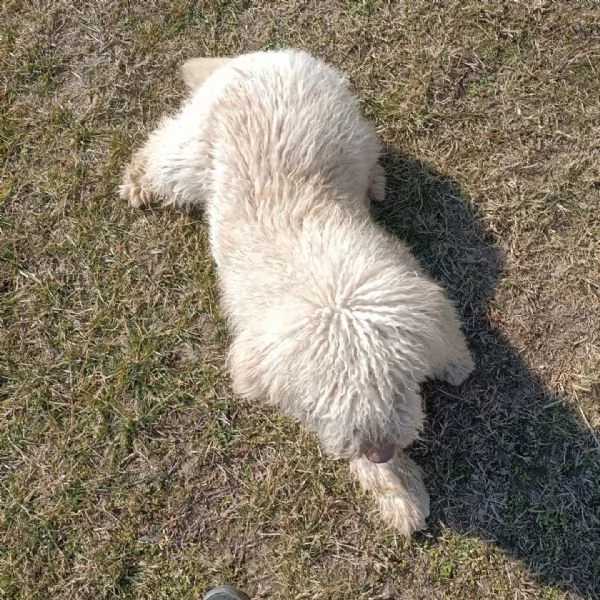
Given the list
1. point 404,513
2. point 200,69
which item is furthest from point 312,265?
point 200,69

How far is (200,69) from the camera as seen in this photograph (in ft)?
10.2

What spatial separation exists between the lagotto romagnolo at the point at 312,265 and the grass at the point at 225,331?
314 millimetres

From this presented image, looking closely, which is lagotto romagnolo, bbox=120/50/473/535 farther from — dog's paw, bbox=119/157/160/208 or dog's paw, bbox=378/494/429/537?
dog's paw, bbox=119/157/160/208

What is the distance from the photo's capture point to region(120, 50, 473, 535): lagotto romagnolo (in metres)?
1.96

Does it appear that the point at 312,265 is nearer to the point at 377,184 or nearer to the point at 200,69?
the point at 377,184

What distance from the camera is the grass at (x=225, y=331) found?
2.98 meters

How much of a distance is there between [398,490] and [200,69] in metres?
2.36

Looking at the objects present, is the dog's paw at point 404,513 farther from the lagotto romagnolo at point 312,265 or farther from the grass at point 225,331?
the grass at point 225,331

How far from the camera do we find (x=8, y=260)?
11.5 feet

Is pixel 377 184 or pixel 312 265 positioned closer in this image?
pixel 312 265

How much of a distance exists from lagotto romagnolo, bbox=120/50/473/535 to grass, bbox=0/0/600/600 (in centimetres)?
31

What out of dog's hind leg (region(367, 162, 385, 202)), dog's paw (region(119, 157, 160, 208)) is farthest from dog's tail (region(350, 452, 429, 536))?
dog's paw (region(119, 157, 160, 208))

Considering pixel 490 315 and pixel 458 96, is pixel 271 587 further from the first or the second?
pixel 458 96

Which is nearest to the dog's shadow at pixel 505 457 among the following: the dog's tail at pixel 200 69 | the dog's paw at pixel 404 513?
the dog's paw at pixel 404 513
